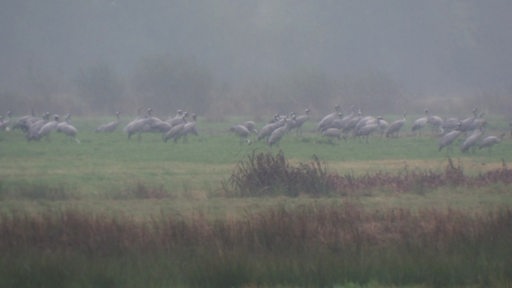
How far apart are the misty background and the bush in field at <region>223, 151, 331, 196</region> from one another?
48.0 m

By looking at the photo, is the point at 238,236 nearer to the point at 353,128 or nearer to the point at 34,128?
the point at 353,128

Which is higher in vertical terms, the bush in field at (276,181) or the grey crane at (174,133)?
the grey crane at (174,133)

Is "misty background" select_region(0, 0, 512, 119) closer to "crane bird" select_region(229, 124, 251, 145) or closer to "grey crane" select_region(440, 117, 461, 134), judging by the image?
"grey crane" select_region(440, 117, 461, 134)

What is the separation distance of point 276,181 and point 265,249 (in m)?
8.25

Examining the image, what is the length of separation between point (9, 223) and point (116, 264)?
3407 mm

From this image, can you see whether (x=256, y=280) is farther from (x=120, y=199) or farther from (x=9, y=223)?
(x=120, y=199)

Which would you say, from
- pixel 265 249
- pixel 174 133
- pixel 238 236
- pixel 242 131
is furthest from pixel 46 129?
pixel 265 249

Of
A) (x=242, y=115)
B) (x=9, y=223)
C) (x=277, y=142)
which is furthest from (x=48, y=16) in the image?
(x=9, y=223)

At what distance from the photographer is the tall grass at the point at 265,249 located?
48.8 feet

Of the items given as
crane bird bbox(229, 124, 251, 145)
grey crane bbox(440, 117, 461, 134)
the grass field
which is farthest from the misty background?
the grass field

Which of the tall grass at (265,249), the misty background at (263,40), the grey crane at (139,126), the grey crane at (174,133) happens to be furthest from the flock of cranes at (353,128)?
the misty background at (263,40)

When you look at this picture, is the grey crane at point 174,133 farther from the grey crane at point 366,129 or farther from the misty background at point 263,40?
the misty background at point 263,40

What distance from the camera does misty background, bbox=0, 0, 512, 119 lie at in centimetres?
9375

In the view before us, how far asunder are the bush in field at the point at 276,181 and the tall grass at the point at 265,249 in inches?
203
